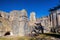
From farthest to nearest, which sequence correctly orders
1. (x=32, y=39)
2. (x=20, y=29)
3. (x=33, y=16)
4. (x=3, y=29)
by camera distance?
(x=33, y=16), (x=3, y=29), (x=20, y=29), (x=32, y=39)

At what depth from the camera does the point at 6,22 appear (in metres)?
19.2

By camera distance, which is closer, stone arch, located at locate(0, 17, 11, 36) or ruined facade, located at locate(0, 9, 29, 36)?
ruined facade, located at locate(0, 9, 29, 36)

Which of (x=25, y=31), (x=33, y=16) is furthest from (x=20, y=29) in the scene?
(x=33, y=16)

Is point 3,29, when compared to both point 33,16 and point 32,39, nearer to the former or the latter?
point 32,39

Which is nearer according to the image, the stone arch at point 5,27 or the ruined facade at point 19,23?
the ruined facade at point 19,23

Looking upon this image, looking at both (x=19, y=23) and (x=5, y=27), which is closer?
(x=19, y=23)

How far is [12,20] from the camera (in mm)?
17375

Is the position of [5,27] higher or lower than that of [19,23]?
lower

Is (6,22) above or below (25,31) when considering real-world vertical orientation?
above

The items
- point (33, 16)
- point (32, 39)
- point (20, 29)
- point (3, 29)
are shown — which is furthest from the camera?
point (33, 16)

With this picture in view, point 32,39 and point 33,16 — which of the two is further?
point 33,16

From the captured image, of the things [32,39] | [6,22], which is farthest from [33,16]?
[32,39]

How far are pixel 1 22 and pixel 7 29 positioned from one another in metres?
1.34

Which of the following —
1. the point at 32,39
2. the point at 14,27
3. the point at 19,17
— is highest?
the point at 19,17
